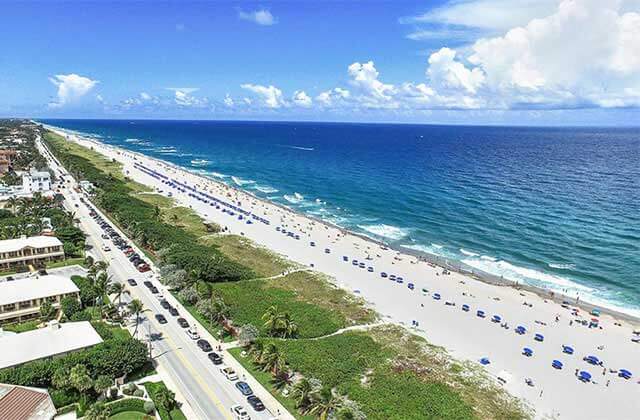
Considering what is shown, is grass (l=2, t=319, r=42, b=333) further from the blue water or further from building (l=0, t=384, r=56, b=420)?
the blue water

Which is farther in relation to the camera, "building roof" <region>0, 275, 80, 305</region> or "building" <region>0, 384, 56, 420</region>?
"building roof" <region>0, 275, 80, 305</region>

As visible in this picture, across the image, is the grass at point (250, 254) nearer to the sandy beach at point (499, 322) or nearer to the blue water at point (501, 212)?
the sandy beach at point (499, 322)

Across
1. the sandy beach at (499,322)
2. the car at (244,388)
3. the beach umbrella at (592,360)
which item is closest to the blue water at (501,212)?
the sandy beach at (499,322)

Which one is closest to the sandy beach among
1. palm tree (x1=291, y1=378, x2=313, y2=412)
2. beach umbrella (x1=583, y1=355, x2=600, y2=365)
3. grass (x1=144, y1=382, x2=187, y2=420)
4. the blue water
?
beach umbrella (x1=583, y1=355, x2=600, y2=365)

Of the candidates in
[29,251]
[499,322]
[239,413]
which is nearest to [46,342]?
[239,413]

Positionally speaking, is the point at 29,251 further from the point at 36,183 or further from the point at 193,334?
the point at 36,183

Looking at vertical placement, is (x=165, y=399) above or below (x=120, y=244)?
below

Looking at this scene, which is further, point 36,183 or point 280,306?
point 36,183
